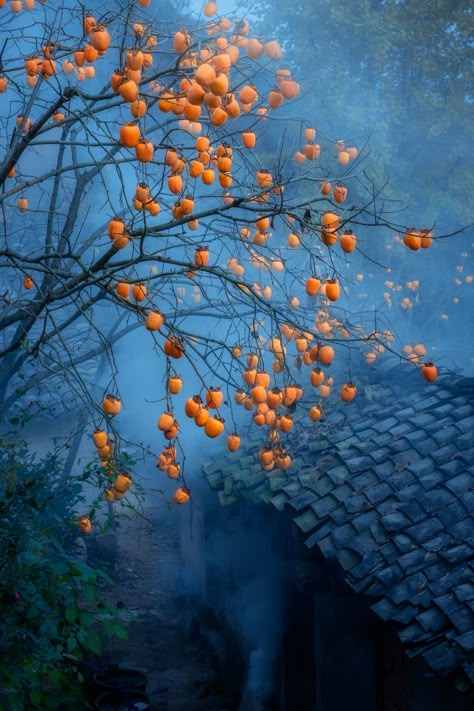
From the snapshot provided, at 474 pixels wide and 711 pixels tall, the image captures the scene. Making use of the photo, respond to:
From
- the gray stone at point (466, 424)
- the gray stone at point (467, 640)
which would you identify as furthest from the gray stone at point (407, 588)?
the gray stone at point (466, 424)

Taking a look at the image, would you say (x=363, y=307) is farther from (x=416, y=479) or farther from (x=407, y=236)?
(x=407, y=236)

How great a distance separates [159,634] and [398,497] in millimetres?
6332

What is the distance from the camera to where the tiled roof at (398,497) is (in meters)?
3.87

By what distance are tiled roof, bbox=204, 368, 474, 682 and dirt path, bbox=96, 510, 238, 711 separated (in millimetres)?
1483

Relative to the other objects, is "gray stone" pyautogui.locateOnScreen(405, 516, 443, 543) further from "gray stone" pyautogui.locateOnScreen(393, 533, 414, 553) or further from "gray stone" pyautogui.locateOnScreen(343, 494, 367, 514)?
"gray stone" pyautogui.locateOnScreen(343, 494, 367, 514)

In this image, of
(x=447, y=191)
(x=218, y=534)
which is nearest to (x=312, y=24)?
(x=447, y=191)

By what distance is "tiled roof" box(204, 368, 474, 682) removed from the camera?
152 inches

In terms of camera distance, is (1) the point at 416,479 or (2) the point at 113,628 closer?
(2) the point at 113,628

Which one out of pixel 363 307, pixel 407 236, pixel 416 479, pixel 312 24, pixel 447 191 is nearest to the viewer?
pixel 407 236

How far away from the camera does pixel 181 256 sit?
11305 mm

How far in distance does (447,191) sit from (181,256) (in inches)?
361

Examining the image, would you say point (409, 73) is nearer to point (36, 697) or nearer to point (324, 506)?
point (324, 506)

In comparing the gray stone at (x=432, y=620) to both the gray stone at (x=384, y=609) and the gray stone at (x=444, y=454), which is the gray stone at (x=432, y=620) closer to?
the gray stone at (x=384, y=609)

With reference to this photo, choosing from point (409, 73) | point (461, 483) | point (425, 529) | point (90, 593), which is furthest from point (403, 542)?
point (409, 73)
